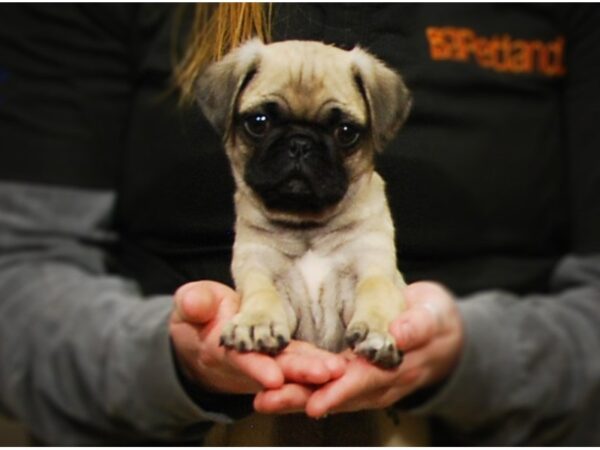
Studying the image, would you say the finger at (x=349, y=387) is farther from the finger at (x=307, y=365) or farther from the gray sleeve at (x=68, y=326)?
the gray sleeve at (x=68, y=326)

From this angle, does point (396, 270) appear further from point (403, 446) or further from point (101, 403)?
point (101, 403)

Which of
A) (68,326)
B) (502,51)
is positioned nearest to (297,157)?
(502,51)

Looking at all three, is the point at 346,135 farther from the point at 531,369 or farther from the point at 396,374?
the point at 531,369

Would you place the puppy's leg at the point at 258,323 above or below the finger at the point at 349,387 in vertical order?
above

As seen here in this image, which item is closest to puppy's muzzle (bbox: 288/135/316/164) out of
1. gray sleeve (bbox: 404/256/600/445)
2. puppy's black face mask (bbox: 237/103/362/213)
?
puppy's black face mask (bbox: 237/103/362/213)

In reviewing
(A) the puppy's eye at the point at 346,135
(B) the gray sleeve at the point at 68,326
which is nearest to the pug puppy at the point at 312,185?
(A) the puppy's eye at the point at 346,135

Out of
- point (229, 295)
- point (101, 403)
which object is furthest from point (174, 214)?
point (101, 403)

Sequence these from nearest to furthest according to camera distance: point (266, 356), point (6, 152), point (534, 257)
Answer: point (266, 356) < point (534, 257) < point (6, 152)
